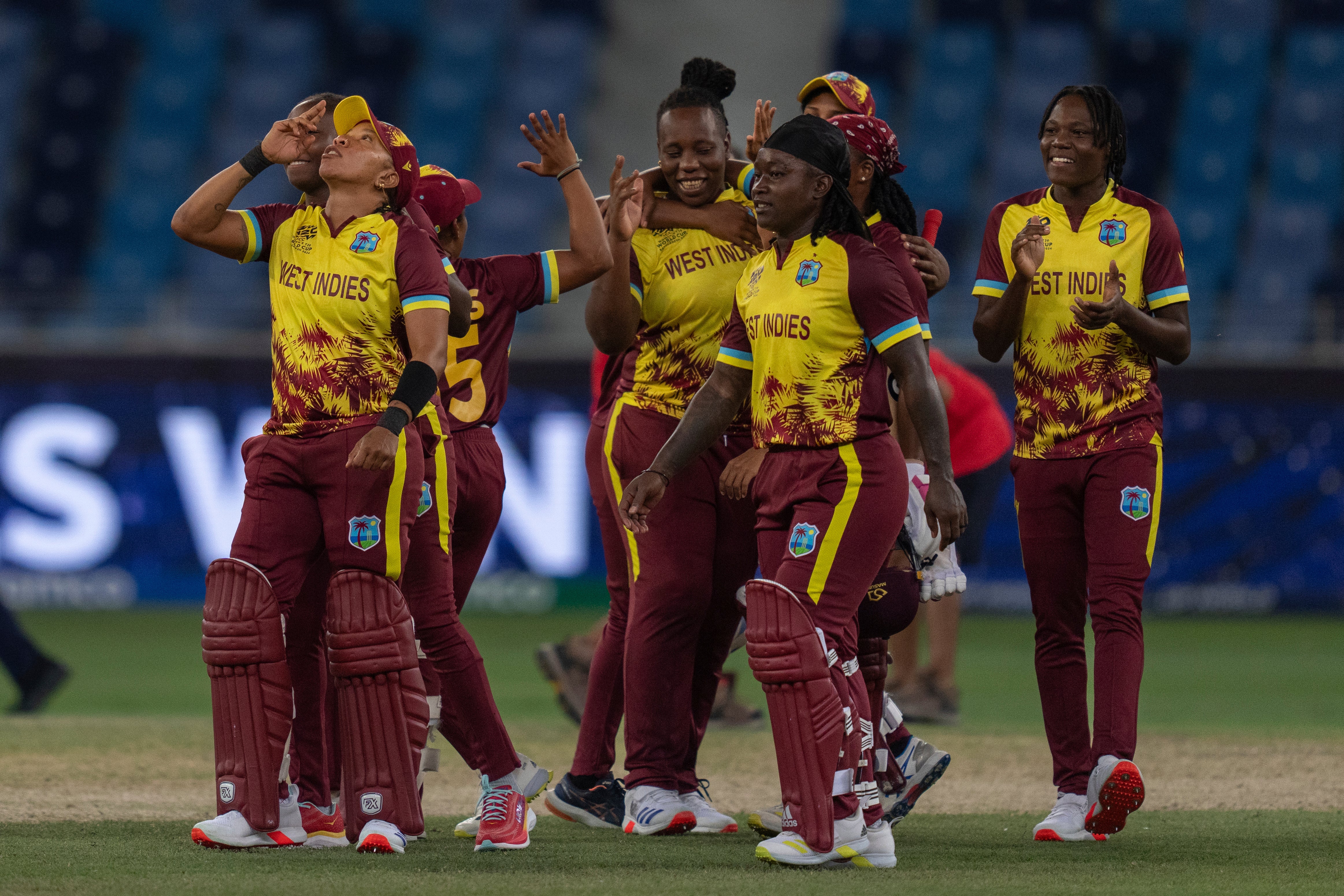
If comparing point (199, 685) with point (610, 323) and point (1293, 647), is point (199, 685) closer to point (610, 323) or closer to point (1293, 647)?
point (610, 323)

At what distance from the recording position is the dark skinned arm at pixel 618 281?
558 centimetres

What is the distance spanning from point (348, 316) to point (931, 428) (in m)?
1.64

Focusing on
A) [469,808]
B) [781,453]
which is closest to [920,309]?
[781,453]

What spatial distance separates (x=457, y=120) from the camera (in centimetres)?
1955

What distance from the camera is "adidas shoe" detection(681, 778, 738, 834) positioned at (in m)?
5.61

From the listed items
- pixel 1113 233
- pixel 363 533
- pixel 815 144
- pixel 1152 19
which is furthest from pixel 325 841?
pixel 1152 19

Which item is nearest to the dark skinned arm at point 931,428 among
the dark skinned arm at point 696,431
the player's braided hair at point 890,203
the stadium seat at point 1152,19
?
the dark skinned arm at point 696,431

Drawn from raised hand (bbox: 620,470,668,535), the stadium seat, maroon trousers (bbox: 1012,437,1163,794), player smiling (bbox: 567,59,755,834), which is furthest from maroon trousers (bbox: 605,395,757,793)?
the stadium seat

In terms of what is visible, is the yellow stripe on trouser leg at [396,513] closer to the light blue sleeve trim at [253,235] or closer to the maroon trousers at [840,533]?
the light blue sleeve trim at [253,235]

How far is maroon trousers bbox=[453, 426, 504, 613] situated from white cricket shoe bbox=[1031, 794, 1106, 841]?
1.99 m

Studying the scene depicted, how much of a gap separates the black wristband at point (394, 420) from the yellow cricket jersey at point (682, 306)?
3.88 feet

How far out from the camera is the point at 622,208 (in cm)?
558

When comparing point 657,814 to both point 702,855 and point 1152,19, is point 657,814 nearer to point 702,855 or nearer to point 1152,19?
point 702,855

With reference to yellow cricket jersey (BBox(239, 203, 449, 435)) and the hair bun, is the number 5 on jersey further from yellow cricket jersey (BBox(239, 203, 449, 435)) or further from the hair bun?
the hair bun
